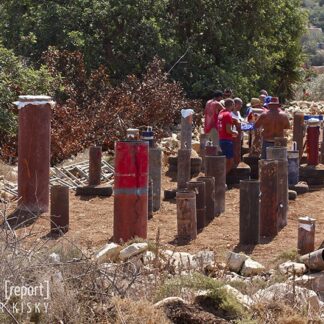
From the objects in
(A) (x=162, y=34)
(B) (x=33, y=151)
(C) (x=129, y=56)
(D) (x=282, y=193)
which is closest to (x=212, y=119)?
(D) (x=282, y=193)

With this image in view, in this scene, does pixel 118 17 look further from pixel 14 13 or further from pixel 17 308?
pixel 17 308

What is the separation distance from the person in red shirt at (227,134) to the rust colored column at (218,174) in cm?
169

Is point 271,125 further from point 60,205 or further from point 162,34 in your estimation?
point 162,34

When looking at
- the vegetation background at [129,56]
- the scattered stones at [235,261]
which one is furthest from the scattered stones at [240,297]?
the vegetation background at [129,56]

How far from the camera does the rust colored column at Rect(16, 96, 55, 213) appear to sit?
35.6ft

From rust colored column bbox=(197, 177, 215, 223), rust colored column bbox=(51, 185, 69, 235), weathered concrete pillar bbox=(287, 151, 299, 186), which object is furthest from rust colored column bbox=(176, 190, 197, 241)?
weathered concrete pillar bbox=(287, 151, 299, 186)

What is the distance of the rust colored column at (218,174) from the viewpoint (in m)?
11.3

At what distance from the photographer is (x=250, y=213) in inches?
374

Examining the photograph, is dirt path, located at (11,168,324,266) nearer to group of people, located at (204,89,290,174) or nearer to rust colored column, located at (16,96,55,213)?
rust colored column, located at (16,96,55,213)

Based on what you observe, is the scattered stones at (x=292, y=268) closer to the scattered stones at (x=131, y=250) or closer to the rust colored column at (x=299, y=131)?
the scattered stones at (x=131, y=250)

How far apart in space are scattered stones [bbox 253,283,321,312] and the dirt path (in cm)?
192

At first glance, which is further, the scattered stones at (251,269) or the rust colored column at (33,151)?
the rust colored column at (33,151)

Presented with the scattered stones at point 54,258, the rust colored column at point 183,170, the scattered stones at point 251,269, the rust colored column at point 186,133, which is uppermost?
the rust colored column at point 186,133

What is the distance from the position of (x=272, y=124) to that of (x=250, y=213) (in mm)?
4300
